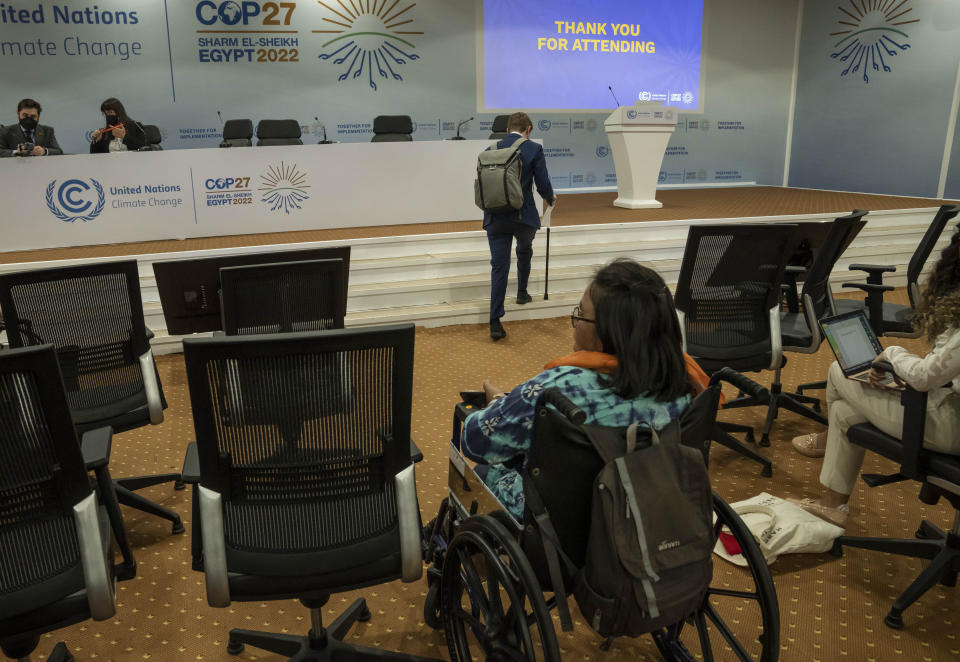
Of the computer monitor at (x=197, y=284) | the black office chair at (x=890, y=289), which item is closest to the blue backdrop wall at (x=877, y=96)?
the black office chair at (x=890, y=289)

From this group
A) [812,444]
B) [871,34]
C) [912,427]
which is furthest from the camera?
[871,34]

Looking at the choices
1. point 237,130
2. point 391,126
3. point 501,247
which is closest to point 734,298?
point 501,247

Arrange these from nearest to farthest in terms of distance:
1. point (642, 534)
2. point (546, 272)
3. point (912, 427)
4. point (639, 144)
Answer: point (642, 534) → point (912, 427) → point (546, 272) → point (639, 144)

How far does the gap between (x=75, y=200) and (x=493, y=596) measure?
17.5ft

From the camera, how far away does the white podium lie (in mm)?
7352

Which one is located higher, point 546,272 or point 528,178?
point 528,178

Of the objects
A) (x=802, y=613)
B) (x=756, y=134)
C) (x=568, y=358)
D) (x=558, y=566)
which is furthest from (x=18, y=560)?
(x=756, y=134)

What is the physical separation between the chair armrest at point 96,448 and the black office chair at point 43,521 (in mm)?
119

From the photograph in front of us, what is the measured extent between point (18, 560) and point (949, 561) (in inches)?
96.6

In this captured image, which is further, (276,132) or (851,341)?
(276,132)

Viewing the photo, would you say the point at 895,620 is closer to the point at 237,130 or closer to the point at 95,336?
the point at 95,336

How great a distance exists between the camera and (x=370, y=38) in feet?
30.1

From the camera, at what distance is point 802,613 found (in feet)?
7.12

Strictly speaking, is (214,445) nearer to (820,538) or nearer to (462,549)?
(462,549)
